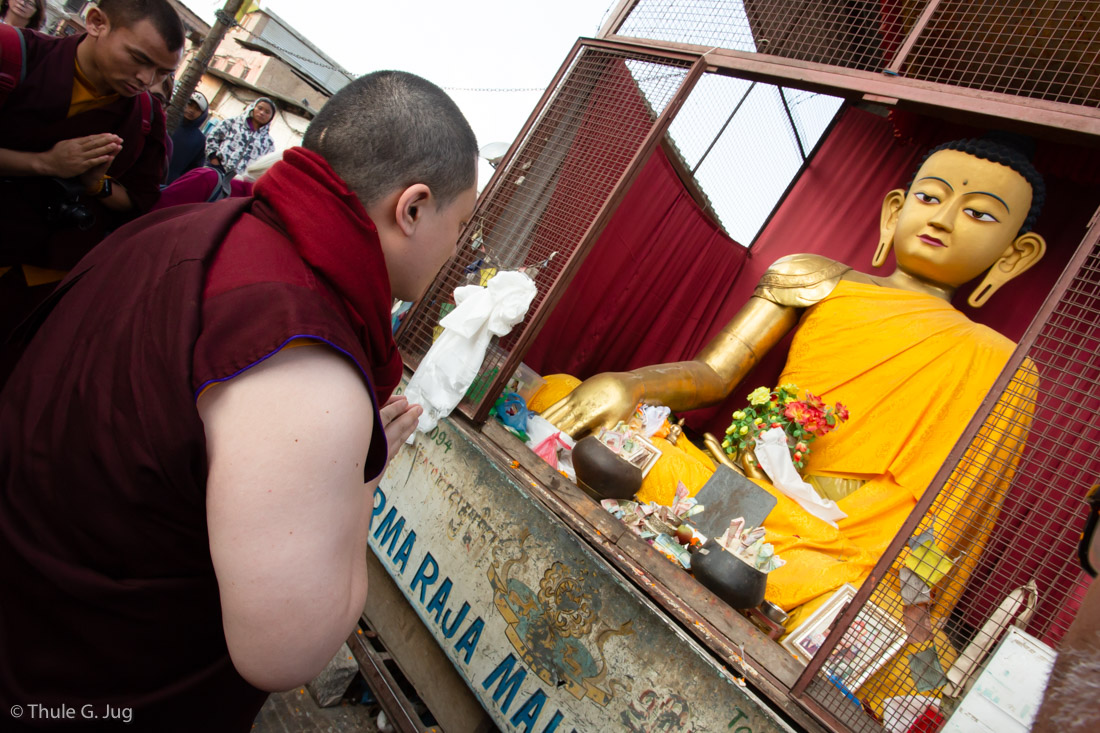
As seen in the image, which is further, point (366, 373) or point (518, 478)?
point (518, 478)

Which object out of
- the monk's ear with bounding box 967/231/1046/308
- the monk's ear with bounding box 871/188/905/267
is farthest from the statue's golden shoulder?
the monk's ear with bounding box 967/231/1046/308

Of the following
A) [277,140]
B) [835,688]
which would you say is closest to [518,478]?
[835,688]

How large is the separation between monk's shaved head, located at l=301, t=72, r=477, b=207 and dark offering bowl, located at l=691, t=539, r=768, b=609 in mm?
1594

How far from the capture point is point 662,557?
2.05 meters

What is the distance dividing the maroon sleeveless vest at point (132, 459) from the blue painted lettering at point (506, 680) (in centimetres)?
138

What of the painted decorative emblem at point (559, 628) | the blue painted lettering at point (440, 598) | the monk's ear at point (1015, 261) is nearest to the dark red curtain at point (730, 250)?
the monk's ear at point (1015, 261)

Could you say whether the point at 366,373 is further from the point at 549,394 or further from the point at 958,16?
the point at 958,16

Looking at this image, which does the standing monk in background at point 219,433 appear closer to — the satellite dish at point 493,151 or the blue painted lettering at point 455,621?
the blue painted lettering at point 455,621

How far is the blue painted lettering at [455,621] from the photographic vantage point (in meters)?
2.31

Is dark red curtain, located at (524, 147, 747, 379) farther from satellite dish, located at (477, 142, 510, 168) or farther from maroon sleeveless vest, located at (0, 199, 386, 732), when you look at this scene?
satellite dish, located at (477, 142, 510, 168)

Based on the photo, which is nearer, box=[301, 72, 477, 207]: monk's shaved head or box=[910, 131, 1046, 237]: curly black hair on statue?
box=[301, 72, 477, 207]: monk's shaved head

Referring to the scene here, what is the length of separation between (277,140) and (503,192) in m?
15.6

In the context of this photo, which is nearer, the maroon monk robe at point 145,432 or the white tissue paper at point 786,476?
the maroon monk robe at point 145,432
